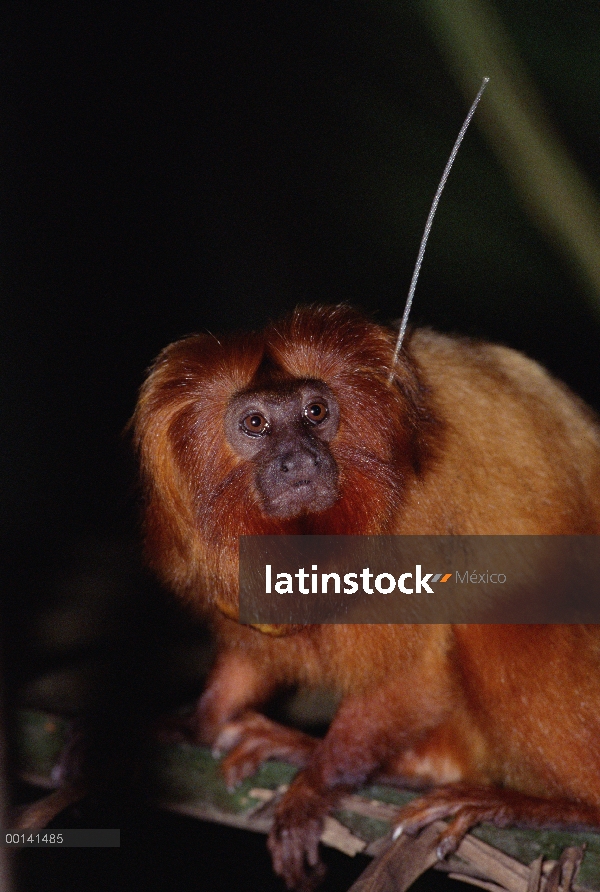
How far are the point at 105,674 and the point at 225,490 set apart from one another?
0.95 m

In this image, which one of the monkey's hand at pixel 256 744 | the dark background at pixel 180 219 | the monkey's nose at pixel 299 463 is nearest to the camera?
the monkey's nose at pixel 299 463

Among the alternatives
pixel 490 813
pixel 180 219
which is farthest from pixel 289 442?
pixel 180 219

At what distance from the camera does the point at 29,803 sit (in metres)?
1.72

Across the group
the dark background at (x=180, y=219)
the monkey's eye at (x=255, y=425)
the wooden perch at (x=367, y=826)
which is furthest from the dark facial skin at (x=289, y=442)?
the wooden perch at (x=367, y=826)

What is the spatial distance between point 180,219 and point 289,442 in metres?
0.98

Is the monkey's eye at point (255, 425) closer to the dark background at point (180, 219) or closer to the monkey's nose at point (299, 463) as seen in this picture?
the monkey's nose at point (299, 463)

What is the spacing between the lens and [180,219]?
7.22ft

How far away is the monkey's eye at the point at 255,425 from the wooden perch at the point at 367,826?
0.78 m

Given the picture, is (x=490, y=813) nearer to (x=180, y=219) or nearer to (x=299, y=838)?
(x=299, y=838)

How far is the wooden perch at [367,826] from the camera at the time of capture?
Result: 150 cm

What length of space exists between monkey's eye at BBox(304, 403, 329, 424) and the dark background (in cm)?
42

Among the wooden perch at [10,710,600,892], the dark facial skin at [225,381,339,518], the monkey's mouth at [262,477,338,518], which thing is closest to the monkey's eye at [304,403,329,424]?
the dark facial skin at [225,381,339,518]

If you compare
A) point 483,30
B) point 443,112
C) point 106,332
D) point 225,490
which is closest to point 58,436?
point 106,332

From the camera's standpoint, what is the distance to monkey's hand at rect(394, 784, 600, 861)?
1666 mm
